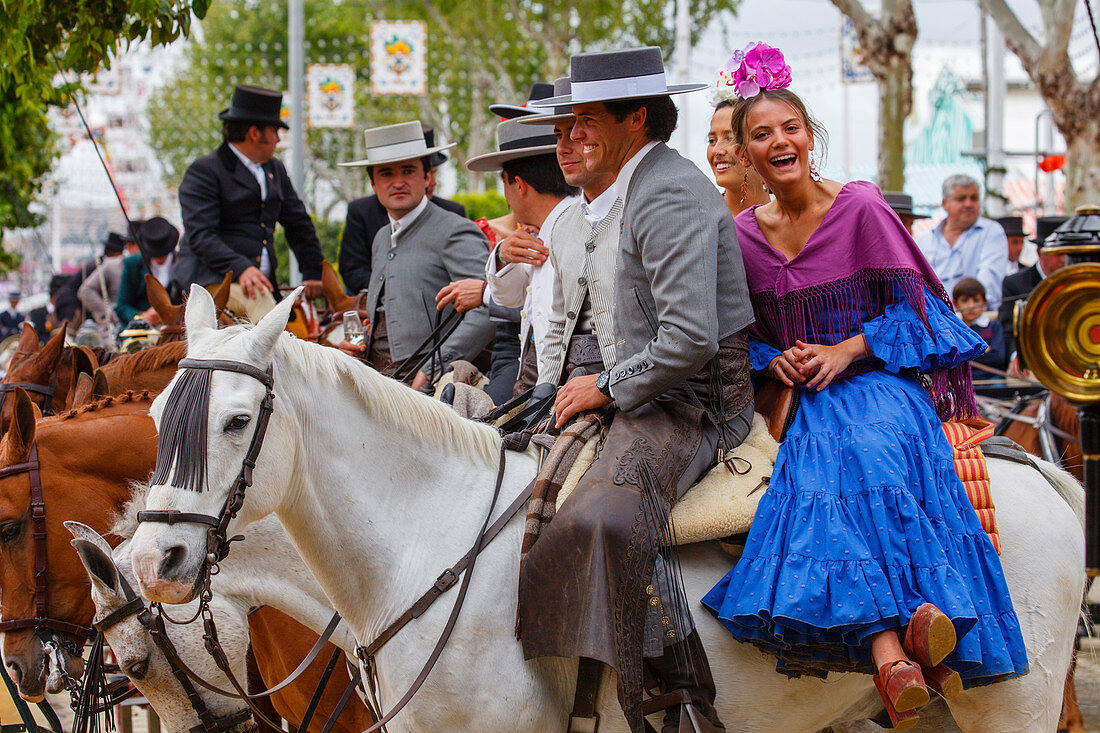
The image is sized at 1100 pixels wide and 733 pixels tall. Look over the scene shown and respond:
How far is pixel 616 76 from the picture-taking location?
10.6 ft

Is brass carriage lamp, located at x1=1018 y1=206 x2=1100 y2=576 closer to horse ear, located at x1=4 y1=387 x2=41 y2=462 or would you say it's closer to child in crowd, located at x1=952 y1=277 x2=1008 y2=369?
child in crowd, located at x1=952 y1=277 x2=1008 y2=369

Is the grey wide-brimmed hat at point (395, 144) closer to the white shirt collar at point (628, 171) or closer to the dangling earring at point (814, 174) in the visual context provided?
the white shirt collar at point (628, 171)

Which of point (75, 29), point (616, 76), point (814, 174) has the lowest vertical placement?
point (814, 174)

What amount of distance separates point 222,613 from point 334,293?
10.4 feet

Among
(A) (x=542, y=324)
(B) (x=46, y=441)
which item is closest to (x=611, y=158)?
(A) (x=542, y=324)

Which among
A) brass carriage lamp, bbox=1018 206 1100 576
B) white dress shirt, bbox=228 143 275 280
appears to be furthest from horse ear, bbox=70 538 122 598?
brass carriage lamp, bbox=1018 206 1100 576

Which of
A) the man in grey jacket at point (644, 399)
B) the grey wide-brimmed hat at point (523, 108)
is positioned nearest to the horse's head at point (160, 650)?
the man in grey jacket at point (644, 399)

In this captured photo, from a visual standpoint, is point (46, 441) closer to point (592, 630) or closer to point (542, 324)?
point (542, 324)

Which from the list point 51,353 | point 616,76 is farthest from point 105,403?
point 616,76

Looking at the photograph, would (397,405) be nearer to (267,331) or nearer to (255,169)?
(267,331)

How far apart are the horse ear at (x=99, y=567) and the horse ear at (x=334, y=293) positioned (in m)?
3.21

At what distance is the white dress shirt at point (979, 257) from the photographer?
29.4ft

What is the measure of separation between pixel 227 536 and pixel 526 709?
97 cm

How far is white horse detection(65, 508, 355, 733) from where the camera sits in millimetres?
3775
